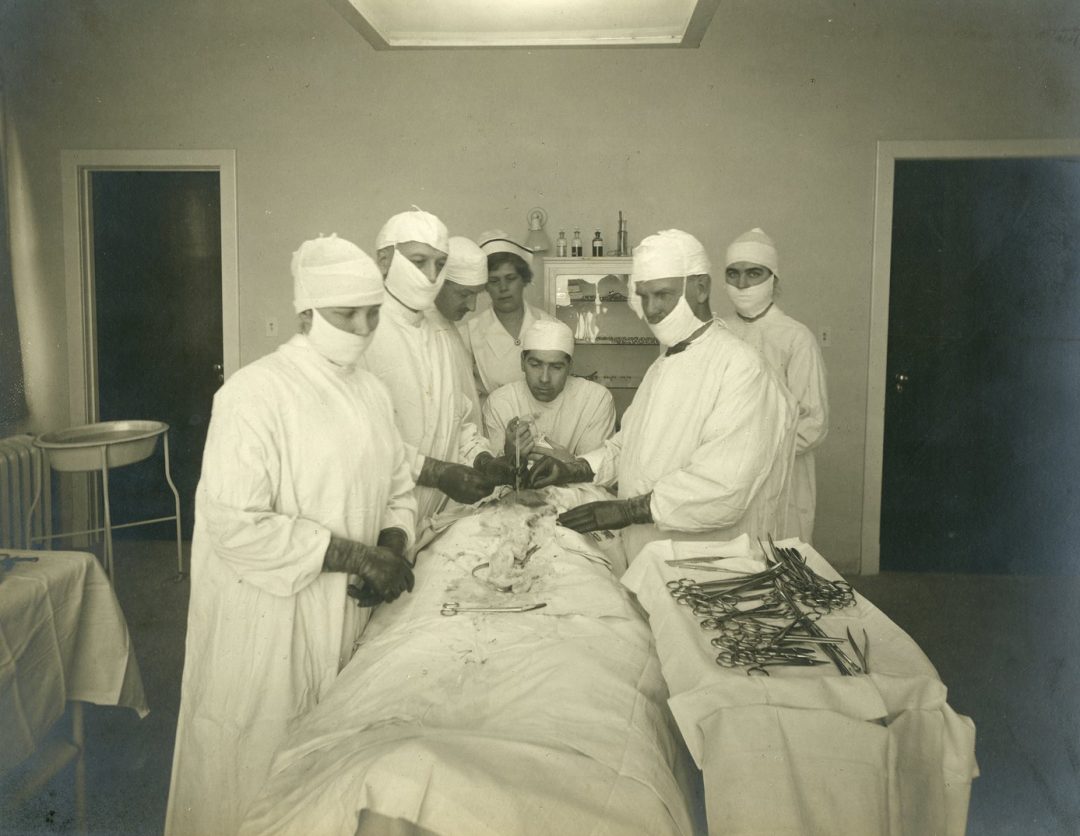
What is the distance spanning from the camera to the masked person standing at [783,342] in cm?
435

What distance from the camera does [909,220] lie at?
5738mm

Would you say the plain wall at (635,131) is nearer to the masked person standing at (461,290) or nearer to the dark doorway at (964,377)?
the dark doorway at (964,377)

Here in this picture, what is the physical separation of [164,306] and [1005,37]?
555cm

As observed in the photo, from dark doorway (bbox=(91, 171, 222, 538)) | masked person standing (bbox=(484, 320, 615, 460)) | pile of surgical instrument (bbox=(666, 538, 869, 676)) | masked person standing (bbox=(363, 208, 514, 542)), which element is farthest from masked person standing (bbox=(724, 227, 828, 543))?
dark doorway (bbox=(91, 171, 222, 538))

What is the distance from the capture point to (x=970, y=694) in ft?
12.6

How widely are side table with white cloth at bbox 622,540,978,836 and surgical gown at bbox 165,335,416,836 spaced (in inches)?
44.1

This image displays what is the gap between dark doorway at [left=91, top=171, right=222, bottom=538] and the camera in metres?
4.20

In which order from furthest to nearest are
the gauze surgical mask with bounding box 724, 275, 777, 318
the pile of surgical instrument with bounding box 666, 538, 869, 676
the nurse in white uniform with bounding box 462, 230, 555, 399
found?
the nurse in white uniform with bounding box 462, 230, 555, 399 < the gauze surgical mask with bounding box 724, 275, 777, 318 < the pile of surgical instrument with bounding box 666, 538, 869, 676

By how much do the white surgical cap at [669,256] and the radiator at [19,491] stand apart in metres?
2.32

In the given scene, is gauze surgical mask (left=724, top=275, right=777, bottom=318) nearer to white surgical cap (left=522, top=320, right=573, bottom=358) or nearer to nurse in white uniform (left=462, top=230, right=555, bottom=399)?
nurse in white uniform (left=462, top=230, right=555, bottom=399)

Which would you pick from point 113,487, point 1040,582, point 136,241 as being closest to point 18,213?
point 136,241

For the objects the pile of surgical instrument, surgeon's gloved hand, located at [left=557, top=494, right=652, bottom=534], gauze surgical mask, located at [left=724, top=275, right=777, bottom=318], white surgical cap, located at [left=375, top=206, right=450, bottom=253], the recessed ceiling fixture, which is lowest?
the pile of surgical instrument

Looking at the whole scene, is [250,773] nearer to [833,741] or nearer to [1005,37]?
[833,741]

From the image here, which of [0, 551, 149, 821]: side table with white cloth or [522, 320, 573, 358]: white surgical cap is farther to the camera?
[522, 320, 573, 358]: white surgical cap
